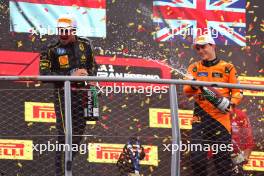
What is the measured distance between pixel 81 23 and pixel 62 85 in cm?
281

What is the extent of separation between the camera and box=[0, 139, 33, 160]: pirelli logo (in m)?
7.94

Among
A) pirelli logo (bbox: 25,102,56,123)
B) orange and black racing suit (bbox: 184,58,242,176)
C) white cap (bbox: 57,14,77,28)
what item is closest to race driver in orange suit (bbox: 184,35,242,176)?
orange and black racing suit (bbox: 184,58,242,176)

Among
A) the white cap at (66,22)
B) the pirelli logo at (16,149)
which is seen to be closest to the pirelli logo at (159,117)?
the white cap at (66,22)

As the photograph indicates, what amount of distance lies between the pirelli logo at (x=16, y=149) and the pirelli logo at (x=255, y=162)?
242 cm

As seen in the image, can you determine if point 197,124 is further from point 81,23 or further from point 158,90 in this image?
point 81,23

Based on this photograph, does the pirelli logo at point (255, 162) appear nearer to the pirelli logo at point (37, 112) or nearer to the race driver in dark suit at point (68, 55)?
the race driver in dark suit at point (68, 55)

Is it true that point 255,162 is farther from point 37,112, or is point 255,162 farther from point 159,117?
point 37,112

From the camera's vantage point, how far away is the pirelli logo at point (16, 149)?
26.1ft

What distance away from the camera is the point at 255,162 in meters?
8.87

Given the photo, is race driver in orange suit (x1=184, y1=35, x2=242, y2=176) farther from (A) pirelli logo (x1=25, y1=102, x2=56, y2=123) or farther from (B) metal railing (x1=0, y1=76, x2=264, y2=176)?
(A) pirelli logo (x1=25, y1=102, x2=56, y2=123)

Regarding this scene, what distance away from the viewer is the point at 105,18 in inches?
397

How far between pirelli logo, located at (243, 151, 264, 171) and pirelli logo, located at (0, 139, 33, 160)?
2.42 meters

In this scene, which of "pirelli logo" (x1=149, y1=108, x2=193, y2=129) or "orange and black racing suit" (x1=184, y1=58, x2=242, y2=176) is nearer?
"orange and black racing suit" (x1=184, y1=58, x2=242, y2=176)

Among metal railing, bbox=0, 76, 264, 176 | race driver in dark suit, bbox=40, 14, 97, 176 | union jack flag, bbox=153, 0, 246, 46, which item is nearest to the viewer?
metal railing, bbox=0, 76, 264, 176
